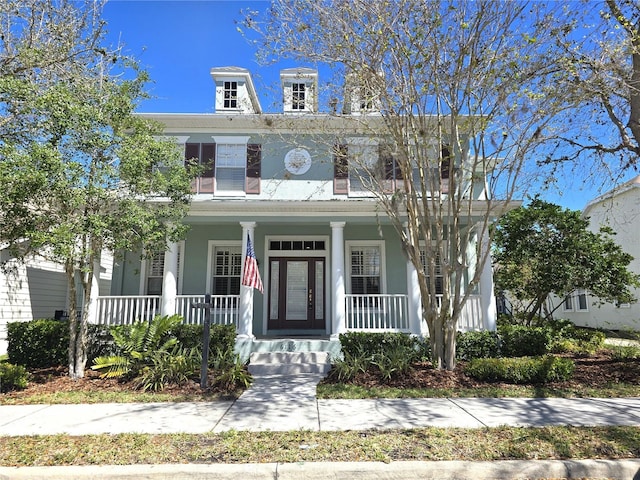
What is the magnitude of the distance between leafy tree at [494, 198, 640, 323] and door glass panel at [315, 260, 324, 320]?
5.03m

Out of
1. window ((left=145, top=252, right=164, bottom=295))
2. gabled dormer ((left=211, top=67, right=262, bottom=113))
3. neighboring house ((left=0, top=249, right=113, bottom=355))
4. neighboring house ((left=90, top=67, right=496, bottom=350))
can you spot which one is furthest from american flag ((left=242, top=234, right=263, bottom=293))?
gabled dormer ((left=211, top=67, right=262, bottom=113))

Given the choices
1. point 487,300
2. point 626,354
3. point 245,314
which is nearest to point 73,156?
point 245,314

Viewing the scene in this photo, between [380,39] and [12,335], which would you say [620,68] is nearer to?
[380,39]

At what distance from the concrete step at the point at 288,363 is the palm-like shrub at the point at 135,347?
1.85 metres

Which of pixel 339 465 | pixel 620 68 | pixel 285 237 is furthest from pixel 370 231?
pixel 339 465

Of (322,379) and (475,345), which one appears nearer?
(322,379)

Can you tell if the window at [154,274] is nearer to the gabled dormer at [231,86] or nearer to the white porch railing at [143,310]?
the white porch railing at [143,310]

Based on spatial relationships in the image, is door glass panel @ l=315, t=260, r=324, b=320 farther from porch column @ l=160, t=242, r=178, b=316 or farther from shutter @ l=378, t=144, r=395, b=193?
porch column @ l=160, t=242, r=178, b=316

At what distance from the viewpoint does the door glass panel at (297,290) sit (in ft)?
39.4

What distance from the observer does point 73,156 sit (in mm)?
7191

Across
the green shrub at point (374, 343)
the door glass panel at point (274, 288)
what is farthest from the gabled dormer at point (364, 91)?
the door glass panel at point (274, 288)

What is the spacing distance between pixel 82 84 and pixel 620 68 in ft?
33.0

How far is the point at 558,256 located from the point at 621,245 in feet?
20.9

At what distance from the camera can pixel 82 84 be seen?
7895 mm
